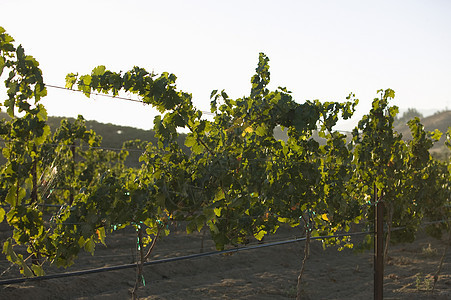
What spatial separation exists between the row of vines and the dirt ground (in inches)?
113

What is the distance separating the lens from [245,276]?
1096 centimetres

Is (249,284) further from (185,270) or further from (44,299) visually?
(44,299)

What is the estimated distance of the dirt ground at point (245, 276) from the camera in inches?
350

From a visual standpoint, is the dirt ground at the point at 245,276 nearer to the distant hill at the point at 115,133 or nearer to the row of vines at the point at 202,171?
the row of vines at the point at 202,171

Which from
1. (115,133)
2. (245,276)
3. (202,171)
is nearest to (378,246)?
(202,171)

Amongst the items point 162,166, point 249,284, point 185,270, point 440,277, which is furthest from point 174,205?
point 440,277

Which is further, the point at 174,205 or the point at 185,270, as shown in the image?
the point at 185,270

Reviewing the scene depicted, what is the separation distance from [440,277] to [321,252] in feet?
14.2

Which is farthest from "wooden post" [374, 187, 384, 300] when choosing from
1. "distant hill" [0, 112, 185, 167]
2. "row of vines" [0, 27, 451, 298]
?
"distant hill" [0, 112, 185, 167]

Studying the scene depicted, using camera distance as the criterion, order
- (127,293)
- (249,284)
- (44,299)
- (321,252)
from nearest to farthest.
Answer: (44,299)
(127,293)
(249,284)
(321,252)

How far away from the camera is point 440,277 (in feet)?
34.3

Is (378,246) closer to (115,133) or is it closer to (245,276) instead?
(245,276)

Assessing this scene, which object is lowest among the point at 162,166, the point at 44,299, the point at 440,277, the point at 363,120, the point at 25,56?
the point at 440,277

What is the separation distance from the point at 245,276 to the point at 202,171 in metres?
6.85
